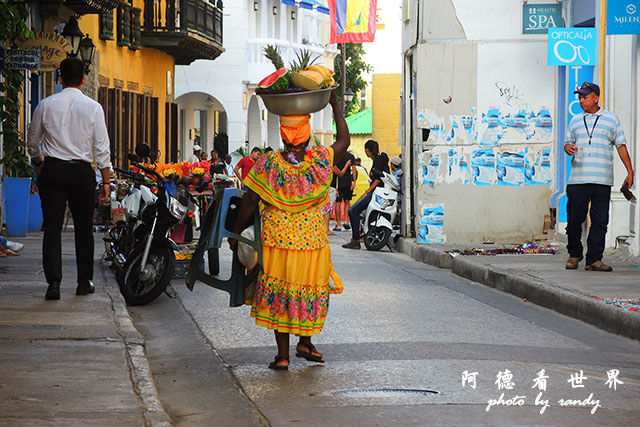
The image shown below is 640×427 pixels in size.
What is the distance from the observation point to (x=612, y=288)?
11.3m

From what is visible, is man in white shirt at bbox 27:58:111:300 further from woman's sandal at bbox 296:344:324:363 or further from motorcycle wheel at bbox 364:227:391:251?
motorcycle wheel at bbox 364:227:391:251

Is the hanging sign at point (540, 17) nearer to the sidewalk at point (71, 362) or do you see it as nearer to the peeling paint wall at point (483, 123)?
the peeling paint wall at point (483, 123)

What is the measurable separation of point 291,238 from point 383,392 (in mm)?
1251

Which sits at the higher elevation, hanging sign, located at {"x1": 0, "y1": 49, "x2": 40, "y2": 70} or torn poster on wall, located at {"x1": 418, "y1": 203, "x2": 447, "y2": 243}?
hanging sign, located at {"x1": 0, "y1": 49, "x2": 40, "y2": 70}

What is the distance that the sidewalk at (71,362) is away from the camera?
18.7 feet

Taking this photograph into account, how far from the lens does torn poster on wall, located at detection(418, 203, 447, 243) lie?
18719 mm

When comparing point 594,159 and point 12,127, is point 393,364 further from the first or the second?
point 12,127

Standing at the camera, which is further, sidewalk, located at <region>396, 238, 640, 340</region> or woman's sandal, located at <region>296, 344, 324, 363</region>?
sidewalk, located at <region>396, 238, 640, 340</region>

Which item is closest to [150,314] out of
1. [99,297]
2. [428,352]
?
[99,297]

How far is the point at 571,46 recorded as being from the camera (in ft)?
53.1

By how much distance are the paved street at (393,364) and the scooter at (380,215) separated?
7.99 metres

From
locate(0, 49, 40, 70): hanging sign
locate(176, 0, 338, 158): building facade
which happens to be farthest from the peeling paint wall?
Result: locate(176, 0, 338, 158): building facade

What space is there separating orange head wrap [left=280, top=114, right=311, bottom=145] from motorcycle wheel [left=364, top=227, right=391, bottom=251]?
491 inches

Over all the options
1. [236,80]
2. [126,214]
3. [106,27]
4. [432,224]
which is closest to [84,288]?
[126,214]
